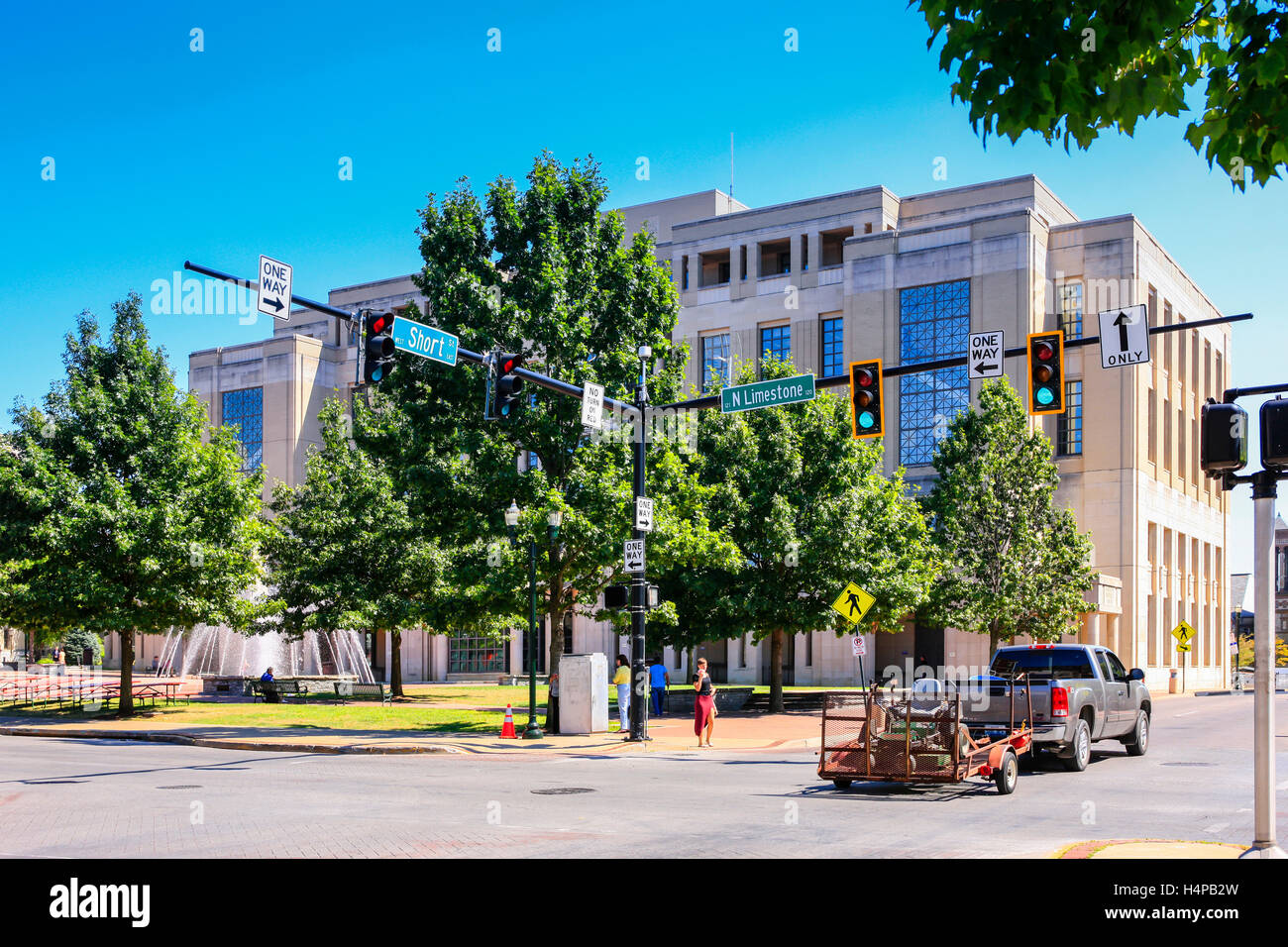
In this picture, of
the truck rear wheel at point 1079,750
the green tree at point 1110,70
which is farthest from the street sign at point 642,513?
the green tree at point 1110,70

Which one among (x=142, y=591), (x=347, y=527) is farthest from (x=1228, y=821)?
(x=347, y=527)

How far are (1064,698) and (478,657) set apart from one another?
6154 centimetres

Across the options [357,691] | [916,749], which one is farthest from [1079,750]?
[357,691]

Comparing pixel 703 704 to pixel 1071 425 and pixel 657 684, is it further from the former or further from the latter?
pixel 1071 425

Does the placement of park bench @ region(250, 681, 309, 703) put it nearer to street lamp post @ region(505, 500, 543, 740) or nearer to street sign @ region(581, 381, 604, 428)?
street lamp post @ region(505, 500, 543, 740)

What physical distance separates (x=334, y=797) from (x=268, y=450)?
74.1 metres

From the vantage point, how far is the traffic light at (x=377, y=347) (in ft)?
50.3

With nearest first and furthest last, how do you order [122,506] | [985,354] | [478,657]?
[985,354], [122,506], [478,657]

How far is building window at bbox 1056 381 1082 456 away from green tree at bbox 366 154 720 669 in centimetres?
3999

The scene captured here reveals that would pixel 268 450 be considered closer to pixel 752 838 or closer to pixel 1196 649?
pixel 1196 649

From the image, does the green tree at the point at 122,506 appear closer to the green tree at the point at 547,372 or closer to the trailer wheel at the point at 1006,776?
the green tree at the point at 547,372

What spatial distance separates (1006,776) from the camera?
48.3 ft

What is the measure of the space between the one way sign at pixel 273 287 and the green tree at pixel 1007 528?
3429cm

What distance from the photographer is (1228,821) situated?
12.2m
